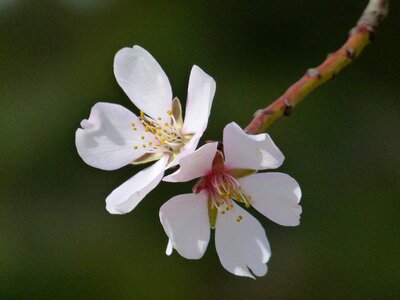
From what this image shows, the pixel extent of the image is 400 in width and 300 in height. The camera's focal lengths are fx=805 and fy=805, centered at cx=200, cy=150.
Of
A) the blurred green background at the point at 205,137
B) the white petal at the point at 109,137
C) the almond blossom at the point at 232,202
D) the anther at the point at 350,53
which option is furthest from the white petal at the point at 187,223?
the blurred green background at the point at 205,137

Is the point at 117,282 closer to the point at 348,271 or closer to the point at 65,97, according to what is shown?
the point at 348,271

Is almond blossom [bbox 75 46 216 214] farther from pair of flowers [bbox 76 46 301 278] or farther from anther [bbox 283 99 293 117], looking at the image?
anther [bbox 283 99 293 117]

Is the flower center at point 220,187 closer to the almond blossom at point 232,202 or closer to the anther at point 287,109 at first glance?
the almond blossom at point 232,202

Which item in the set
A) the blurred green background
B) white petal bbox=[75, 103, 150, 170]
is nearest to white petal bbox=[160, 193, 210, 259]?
white petal bbox=[75, 103, 150, 170]

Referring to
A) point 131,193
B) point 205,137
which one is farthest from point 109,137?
point 205,137

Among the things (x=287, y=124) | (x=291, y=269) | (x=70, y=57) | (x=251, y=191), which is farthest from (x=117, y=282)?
(x=251, y=191)
